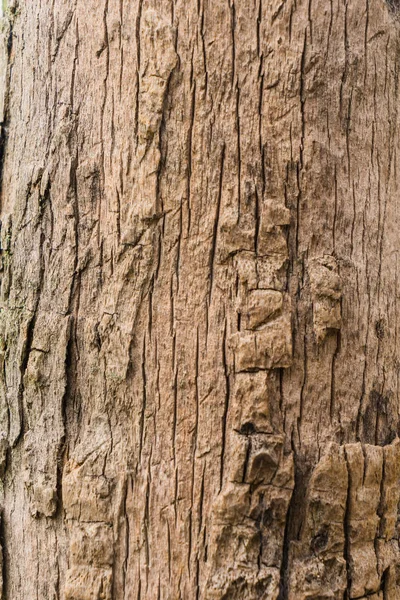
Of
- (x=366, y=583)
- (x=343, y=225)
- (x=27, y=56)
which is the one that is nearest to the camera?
(x=366, y=583)

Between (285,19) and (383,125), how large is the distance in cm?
42

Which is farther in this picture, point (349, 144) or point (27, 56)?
point (27, 56)

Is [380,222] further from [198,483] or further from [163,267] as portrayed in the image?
[198,483]

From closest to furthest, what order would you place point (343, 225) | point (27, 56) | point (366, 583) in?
point (366, 583) < point (343, 225) < point (27, 56)

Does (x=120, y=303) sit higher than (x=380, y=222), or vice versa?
(x=380, y=222)

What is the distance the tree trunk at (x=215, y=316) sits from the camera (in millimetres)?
1748

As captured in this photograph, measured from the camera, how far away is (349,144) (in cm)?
189

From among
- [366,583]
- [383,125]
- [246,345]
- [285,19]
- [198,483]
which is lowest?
[366,583]

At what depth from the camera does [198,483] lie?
1.75 meters

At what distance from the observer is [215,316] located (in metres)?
1.79

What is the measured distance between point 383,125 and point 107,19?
2.82 feet

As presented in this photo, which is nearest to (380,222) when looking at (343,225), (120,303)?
(343,225)

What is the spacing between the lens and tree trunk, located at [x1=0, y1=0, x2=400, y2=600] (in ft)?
5.74

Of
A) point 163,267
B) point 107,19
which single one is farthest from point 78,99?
point 163,267
